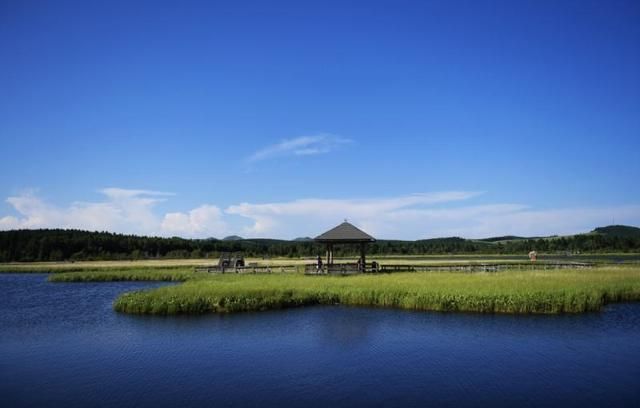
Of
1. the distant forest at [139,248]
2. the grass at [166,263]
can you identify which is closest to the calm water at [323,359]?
the grass at [166,263]

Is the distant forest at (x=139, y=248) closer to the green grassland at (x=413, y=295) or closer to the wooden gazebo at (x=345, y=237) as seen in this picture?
the wooden gazebo at (x=345, y=237)

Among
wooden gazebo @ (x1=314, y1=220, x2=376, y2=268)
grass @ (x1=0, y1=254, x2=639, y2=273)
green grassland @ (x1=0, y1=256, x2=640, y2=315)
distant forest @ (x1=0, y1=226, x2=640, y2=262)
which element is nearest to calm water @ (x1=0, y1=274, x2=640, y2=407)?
green grassland @ (x1=0, y1=256, x2=640, y2=315)

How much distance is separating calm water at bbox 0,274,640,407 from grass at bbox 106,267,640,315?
160 cm

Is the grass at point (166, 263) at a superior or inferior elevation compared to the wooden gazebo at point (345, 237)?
inferior

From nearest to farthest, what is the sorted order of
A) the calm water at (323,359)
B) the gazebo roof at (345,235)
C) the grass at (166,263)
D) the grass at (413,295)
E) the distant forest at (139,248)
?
the calm water at (323,359) → the grass at (413,295) → the gazebo roof at (345,235) → the grass at (166,263) → the distant forest at (139,248)

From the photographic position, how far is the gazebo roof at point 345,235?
44.1m

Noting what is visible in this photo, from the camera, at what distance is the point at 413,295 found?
2936 centimetres

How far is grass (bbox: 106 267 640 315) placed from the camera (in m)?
27.3

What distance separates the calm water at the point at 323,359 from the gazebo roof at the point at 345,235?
16478 millimetres

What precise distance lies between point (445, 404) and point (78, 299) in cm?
3058

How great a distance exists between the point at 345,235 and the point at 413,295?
16.2 metres

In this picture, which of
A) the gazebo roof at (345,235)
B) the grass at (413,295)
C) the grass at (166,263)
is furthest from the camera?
the grass at (166,263)

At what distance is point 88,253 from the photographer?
4505 inches

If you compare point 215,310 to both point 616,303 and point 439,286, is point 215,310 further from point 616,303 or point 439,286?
point 616,303
